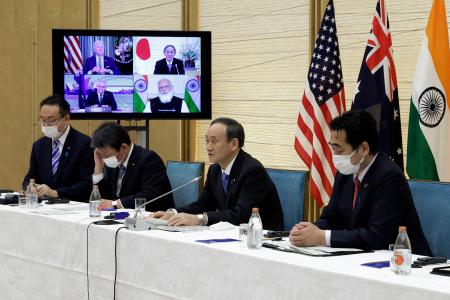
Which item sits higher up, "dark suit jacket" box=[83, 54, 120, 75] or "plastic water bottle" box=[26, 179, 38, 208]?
"dark suit jacket" box=[83, 54, 120, 75]

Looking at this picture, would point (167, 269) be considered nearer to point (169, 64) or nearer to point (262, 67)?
point (169, 64)

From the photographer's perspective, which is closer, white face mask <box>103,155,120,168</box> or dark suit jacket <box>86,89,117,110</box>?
white face mask <box>103,155,120,168</box>

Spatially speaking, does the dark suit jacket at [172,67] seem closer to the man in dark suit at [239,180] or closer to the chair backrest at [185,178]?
the chair backrest at [185,178]

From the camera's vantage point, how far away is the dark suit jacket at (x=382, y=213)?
11.4 ft

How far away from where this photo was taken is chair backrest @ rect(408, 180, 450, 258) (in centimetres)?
375

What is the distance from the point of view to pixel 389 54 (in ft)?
17.5

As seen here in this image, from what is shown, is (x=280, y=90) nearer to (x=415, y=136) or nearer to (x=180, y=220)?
(x=415, y=136)

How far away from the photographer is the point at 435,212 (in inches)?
150

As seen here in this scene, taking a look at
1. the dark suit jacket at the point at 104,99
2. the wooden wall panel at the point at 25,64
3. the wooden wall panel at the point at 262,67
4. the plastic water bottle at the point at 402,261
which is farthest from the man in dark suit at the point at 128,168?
the wooden wall panel at the point at 25,64

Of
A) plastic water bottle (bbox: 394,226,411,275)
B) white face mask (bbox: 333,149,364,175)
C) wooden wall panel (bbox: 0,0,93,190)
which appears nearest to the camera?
plastic water bottle (bbox: 394,226,411,275)

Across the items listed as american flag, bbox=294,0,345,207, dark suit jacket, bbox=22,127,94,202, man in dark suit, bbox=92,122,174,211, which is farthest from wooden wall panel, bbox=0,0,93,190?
american flag, bbox=294,0,345,207

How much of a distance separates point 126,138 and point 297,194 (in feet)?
4.13

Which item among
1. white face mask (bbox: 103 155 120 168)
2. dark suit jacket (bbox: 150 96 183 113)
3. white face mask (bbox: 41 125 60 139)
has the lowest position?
white face mask (bbox: 103 155 120 168)

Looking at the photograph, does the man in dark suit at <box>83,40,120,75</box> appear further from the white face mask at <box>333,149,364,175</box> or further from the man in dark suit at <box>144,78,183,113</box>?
the white face mask at <box>333,149,364,175</box>
